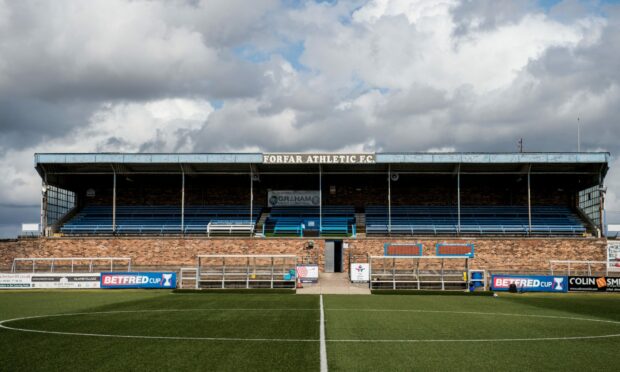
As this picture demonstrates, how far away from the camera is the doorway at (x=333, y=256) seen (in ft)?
175

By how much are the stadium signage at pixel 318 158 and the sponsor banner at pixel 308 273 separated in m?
11.7

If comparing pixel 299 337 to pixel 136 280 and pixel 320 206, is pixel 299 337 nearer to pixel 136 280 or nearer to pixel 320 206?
pixel 136 280

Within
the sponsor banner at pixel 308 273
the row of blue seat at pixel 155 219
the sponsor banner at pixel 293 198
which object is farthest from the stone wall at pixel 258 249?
the sponsor banner at pixel 293 198

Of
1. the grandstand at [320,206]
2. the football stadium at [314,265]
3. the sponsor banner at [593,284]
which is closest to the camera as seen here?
the football stadium at [314,265]

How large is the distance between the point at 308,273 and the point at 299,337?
28.0 metres

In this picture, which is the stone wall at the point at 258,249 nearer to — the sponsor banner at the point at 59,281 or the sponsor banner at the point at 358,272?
the sponsor banner at the point at 358,272

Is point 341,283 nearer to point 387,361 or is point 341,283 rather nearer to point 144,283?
point 144,283

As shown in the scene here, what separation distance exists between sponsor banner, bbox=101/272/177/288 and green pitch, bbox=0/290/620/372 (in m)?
13.6

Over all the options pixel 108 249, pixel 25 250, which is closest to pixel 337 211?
pixel 108 249

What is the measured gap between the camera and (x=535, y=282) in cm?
3838

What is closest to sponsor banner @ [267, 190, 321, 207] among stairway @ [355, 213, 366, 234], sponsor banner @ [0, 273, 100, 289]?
stairway @ [355, 213, 366, 234]

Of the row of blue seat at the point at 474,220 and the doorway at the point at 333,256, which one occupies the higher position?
the row of blue seat at the point at 474,220

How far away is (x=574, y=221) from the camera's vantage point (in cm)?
5650

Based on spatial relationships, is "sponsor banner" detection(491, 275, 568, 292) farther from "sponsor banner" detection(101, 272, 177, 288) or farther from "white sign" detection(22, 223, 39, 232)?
"white sign" detection(22, 223, 39, 232)
